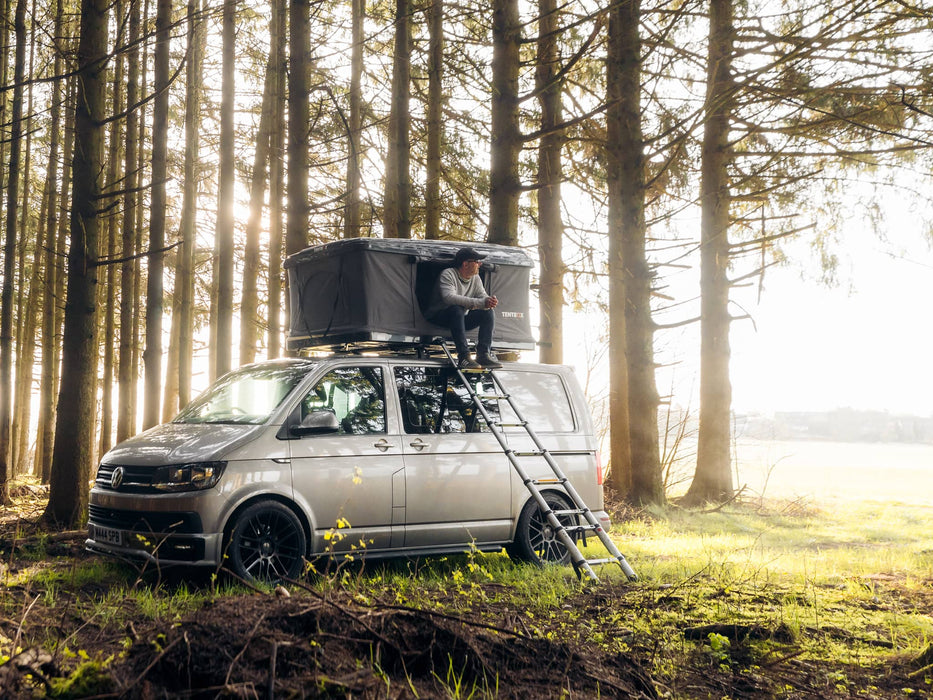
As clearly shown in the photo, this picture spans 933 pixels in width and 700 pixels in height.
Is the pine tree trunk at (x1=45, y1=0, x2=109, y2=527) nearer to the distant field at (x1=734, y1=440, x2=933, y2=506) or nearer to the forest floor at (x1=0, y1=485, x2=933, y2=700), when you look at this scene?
the forest floor at (x1=0, y1=485, x2=933, y2=700)

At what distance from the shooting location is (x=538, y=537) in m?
8.91

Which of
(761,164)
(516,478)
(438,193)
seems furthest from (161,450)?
(761,164)

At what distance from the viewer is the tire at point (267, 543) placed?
711 centimetres

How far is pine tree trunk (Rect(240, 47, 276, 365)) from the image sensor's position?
684 inches

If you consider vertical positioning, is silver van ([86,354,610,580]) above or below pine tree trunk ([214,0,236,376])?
below

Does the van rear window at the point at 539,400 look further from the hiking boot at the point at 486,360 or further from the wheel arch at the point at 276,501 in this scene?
the wheel arch at the point at 276,501

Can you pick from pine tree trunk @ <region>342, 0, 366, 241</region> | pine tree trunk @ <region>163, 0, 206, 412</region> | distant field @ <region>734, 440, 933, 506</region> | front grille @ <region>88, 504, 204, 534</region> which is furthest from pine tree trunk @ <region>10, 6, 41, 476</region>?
distant field @ <region>734, 440, 933, 506</region>

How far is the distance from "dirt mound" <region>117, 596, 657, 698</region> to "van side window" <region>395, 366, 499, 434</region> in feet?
11.6

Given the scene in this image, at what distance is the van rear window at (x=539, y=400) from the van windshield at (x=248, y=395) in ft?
7.32

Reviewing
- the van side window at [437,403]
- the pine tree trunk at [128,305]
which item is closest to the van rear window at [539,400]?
the van side window at [437,403]

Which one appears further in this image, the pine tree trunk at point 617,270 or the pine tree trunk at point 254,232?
the pine tree trunk at point 254,232

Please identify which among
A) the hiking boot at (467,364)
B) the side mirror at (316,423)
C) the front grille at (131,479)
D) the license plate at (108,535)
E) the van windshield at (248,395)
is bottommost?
the license plate at (108,535)

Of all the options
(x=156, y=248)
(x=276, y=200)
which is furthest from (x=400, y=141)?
(x=276, y=200)

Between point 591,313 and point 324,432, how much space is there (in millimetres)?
10088
